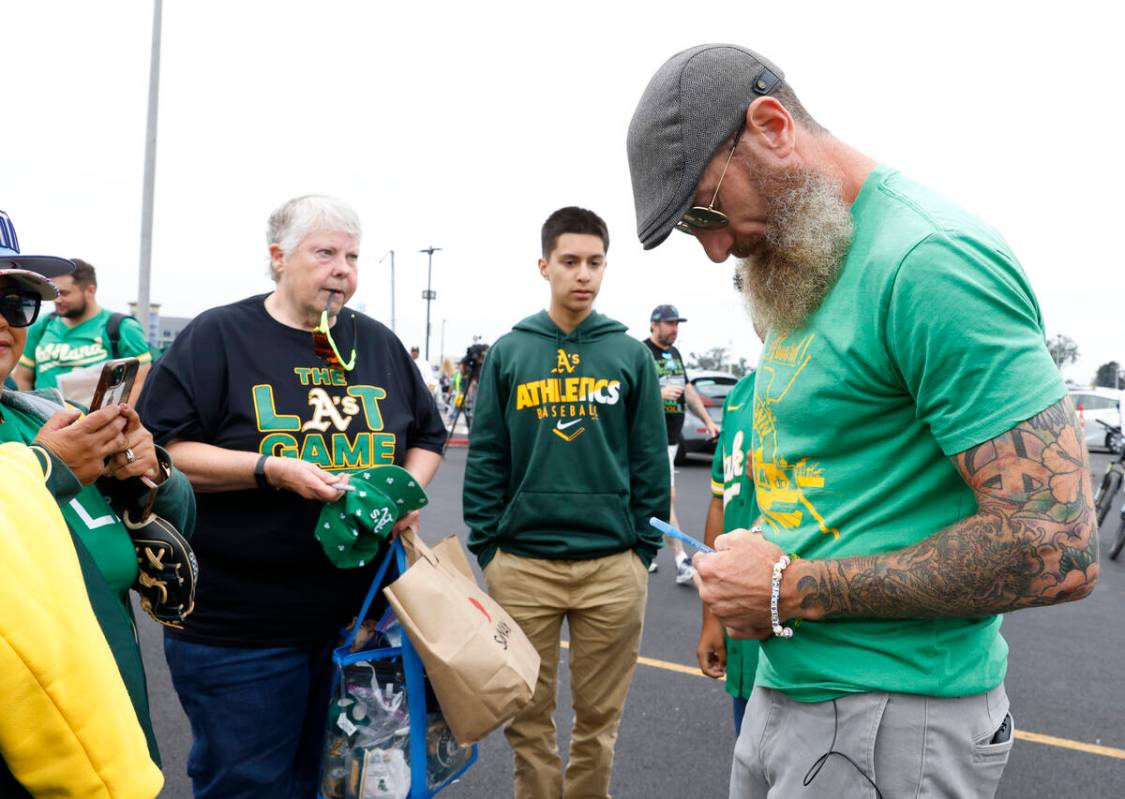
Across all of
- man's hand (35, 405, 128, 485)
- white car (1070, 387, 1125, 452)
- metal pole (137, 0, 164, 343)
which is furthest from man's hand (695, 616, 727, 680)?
white car (1070, 387, 1125, 452)

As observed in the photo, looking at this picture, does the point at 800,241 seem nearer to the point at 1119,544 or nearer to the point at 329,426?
the point at 329,426

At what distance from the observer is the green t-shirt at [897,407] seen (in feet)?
3.51

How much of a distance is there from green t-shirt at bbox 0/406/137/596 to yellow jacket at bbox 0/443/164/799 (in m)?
0.74

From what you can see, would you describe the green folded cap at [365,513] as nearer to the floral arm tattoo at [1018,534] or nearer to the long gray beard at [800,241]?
the long gray beard at [800,241]

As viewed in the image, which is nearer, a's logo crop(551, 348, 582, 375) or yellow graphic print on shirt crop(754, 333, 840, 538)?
yellow graphic print on shirt crop(754, 333, 840, 538)

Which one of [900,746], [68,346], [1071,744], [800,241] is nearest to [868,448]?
[800,241]

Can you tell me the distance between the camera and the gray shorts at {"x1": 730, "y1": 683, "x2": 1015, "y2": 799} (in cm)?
123

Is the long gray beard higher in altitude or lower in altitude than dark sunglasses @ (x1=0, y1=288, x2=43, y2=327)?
higher

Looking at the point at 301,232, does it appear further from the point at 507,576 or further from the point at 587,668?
the point at 587,668

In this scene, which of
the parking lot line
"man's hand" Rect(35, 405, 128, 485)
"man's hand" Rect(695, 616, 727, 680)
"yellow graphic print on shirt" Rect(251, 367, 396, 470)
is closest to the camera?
"man's hand" Rect(35, 405, 128, 485)

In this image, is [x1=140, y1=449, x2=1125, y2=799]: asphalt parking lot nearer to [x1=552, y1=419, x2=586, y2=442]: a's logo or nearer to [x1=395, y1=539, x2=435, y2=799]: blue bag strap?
[x1=395, y1=539, x2=435, y2=799]: blue bag strap

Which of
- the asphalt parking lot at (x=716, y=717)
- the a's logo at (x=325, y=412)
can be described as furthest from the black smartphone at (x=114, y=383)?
the asphalt parking lot at (x=716, y=717)

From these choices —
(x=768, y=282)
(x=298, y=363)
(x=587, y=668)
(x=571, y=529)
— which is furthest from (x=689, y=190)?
(x=587, y=668)

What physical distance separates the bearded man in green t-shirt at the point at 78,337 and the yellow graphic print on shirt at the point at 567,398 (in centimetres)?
330
